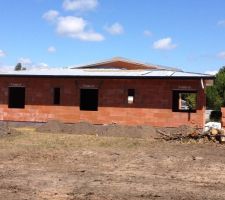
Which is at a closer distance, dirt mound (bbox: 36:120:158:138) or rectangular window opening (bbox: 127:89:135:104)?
dirt mound (bbox: 36:120:158:138)

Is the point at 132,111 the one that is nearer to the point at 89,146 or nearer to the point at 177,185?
the point at 89,146

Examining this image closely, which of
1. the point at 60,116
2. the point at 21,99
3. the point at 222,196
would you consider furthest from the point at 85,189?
the point at 21,99

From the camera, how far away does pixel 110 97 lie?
84.9 ft

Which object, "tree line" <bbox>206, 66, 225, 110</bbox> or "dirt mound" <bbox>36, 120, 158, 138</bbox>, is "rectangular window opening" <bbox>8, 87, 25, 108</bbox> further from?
"tree line" <bbox>206, 66, 225, 110</bbox>

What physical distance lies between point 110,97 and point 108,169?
1255cm

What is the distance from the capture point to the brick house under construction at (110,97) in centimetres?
2462

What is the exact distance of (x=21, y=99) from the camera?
31.2m

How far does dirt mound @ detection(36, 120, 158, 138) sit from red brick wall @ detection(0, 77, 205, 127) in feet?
3.33

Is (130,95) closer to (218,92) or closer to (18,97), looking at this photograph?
(18,97)

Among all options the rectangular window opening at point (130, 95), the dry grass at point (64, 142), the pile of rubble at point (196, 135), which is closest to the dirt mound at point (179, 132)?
the pile of rubble at point (196, 135)

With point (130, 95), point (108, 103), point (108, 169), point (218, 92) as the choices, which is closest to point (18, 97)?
point (108, 103)

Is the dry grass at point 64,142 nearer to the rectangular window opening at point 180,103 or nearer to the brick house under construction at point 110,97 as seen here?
the brick house under construction at point 110,97

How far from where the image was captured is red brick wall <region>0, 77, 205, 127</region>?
24719 millimetres

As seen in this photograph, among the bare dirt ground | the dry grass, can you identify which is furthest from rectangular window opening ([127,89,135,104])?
the bare dirt ground
